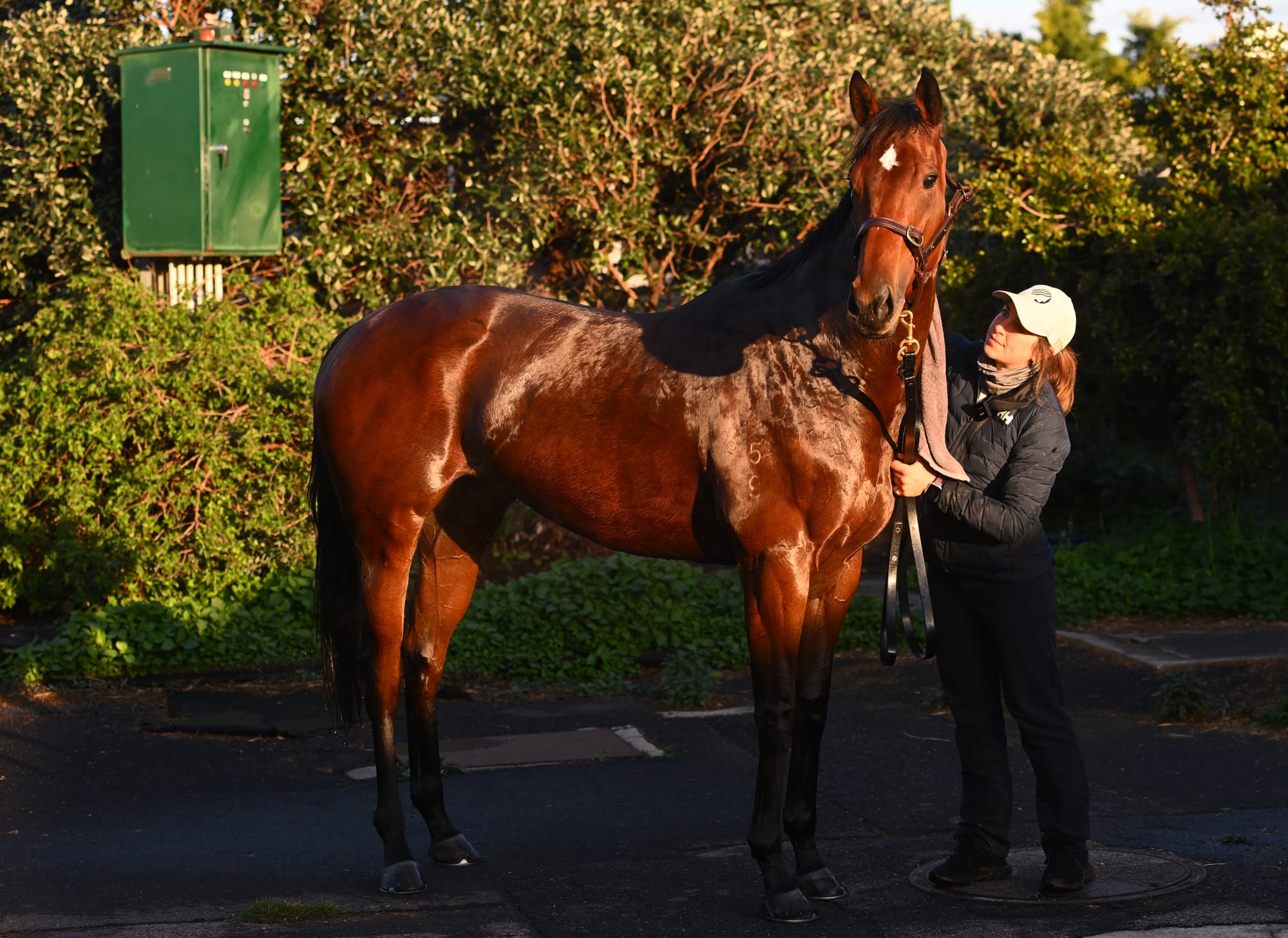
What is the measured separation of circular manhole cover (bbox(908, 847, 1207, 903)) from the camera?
13.8 feet

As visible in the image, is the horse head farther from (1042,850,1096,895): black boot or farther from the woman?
(1042,850,1096,895): black boot

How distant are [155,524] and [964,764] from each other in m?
5.45

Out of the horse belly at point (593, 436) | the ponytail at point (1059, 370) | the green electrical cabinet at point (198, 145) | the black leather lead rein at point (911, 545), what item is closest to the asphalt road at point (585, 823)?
the black leather lead rein at point (911, 545)

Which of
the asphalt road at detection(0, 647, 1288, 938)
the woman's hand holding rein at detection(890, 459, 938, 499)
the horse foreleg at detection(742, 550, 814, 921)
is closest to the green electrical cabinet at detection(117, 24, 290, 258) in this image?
the asphalt road at detection(0, 647, 1288, 938)

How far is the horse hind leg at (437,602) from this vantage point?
16.3 ft

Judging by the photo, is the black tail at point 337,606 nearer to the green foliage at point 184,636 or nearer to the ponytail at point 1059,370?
the ponytail at point 1059,370

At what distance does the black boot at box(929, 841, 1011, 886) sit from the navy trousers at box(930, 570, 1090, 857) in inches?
1.0

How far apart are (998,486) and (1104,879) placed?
1264 millimetres

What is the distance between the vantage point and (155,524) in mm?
8250

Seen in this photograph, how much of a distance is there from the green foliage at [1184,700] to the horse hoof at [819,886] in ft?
10.1

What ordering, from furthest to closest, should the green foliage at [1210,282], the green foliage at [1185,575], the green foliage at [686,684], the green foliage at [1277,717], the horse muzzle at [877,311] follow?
the green foliage at [1210,282] → the green foliage at [1185,575] → the green foliage at [686,684] → the green foliage at [1277,717] → the horse muzzle at [877,311]

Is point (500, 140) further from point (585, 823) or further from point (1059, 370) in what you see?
point (1059, 370)

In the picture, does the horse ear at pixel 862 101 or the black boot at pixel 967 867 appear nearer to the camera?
the horse ear at pixel 862 101

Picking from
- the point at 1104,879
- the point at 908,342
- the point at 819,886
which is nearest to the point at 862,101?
the point at 908,342
